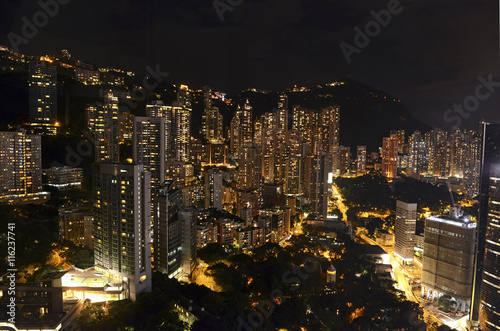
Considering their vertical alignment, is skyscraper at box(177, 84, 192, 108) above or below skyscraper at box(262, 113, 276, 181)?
above

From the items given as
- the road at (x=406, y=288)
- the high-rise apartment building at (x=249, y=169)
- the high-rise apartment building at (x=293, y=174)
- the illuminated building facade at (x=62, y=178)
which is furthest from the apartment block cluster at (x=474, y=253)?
the illuminated building facade at (x=62, y=178)

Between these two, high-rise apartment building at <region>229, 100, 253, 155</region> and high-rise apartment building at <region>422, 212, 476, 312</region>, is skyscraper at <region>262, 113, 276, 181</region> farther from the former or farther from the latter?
high-rise apartment building at <region>422, 212, 476, 312</region>

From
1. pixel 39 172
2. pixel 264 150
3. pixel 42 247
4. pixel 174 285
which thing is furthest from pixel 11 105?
pixel 264 150

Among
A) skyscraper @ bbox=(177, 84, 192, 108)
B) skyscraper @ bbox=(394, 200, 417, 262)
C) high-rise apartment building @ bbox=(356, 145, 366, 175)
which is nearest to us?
skyscraper @ bbox=(394, 200, 417, 262)

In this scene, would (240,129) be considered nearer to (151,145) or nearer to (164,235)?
(151,145)

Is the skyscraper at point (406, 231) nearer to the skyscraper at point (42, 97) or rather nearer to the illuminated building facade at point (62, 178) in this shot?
the illuminated building facade at point (62, 178)

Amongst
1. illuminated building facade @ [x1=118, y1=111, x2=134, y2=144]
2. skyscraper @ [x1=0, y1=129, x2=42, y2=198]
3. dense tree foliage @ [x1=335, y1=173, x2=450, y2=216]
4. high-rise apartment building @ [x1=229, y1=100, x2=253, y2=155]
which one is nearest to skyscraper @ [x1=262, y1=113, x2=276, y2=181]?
high-rise apartment building @ [x1=229, y1=100, x2=253, y2=155]
